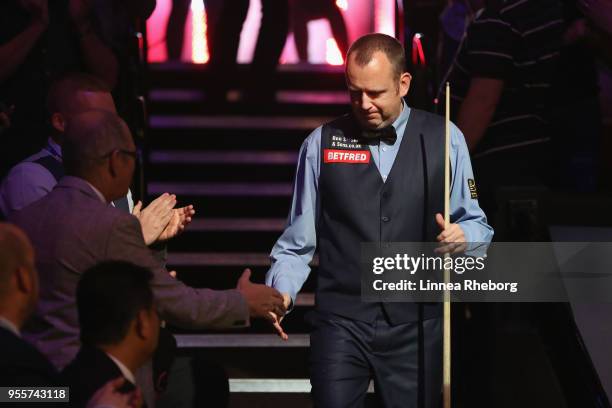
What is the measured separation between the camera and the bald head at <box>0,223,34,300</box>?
263 cm

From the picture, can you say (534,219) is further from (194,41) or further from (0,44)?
(194,41)

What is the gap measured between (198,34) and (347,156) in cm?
449

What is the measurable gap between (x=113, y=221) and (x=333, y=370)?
3.25 feet

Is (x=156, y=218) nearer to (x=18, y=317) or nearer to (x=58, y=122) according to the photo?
(x=58, y=122)

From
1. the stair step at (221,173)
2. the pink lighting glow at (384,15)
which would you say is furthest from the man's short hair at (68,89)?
the pink lighting glow at (384,15)

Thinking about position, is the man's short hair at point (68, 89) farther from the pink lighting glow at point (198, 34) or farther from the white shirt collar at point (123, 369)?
the pink lighting glow at point (198, 34)

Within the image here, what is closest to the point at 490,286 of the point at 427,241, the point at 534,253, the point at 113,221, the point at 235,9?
the point at 534,253

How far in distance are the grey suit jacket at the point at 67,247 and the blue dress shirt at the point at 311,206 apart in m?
0.72

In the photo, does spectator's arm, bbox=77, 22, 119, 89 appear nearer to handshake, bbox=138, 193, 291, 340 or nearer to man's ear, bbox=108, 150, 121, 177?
handshake, bbox=138, 193, 291, 340

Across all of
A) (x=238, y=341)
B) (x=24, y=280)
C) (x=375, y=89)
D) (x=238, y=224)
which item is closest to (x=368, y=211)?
(x=375, y=89)

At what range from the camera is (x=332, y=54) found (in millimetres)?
7996

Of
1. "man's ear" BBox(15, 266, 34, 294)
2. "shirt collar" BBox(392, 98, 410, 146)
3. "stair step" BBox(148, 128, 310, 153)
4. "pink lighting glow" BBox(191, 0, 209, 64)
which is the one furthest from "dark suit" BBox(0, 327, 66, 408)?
"pink lighting glow" BBox(191, 0, 209, 64)

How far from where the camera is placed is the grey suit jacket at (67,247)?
317 cm

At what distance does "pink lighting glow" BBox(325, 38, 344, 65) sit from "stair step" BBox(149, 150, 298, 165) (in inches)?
46.5
